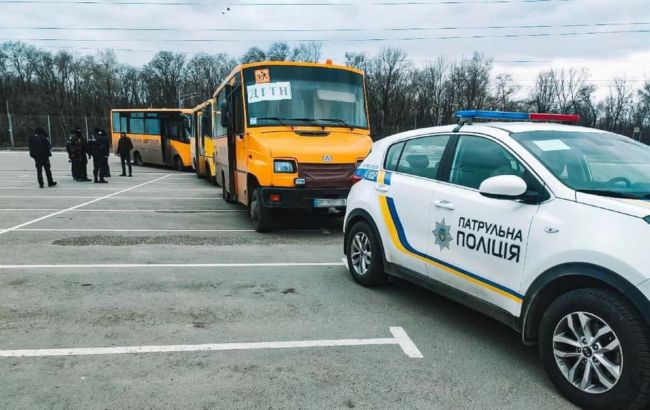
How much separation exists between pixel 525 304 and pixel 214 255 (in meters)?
Result: 4.80

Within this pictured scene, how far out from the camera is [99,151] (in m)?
17.3

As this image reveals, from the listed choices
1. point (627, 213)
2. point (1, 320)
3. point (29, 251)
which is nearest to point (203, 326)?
point (1, 320)

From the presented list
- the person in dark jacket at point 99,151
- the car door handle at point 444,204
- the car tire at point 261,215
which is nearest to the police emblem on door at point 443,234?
the car door handle at point 444,204

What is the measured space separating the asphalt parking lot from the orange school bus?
44.5 inches

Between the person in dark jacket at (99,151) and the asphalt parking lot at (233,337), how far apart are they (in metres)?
10.4

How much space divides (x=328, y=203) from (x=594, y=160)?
4966mm

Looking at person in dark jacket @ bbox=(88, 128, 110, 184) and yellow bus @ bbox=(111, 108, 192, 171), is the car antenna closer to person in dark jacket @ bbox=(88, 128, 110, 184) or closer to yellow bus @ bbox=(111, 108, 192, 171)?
person in dark jacket @ bbox=(88, 128, 110, 184)

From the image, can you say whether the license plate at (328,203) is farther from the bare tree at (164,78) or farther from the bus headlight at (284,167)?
the bare tree at (164,78)

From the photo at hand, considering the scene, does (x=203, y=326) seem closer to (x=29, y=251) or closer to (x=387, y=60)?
(x=29, y=251)

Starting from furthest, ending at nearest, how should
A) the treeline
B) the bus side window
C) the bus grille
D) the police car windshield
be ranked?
the treeline < the bus side window < the bus grille < the police car windshield

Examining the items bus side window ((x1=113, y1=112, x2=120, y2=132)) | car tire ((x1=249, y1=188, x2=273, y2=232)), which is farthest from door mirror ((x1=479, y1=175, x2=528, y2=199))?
bus side window ((x1=113, y1=112, x2=120, y2=132))

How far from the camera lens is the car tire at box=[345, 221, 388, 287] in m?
5.30

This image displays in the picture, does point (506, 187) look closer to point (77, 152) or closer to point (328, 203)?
point (328, 203)

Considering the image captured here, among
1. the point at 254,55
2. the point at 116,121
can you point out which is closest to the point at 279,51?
the point at 254,55
